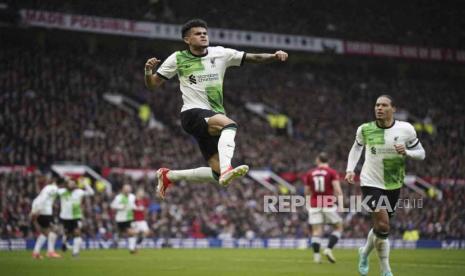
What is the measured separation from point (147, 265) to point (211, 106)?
316 inches

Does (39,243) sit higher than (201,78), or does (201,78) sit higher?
(201,78)

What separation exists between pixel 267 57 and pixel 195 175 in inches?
93.0

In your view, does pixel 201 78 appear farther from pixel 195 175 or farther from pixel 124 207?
pixel 124 207

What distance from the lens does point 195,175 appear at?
13320 mm

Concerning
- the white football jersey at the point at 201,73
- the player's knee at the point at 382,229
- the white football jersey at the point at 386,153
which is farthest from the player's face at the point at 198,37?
the player's knee at the point at 382,229

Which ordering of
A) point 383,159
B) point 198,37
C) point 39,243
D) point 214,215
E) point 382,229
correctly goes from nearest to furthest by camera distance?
point 198,37 → point 382,229 → point 383,159 → point 39,243 → point 214,215

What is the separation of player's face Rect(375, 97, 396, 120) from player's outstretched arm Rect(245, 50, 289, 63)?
2612 millimetres

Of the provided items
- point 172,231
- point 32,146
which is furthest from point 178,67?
point 32,146

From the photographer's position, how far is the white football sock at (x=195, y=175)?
43.2 feet

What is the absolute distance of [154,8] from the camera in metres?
47.6

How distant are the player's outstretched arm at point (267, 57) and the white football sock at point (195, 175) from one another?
1.89 metres

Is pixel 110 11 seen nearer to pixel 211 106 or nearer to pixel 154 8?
pixel 154 8
